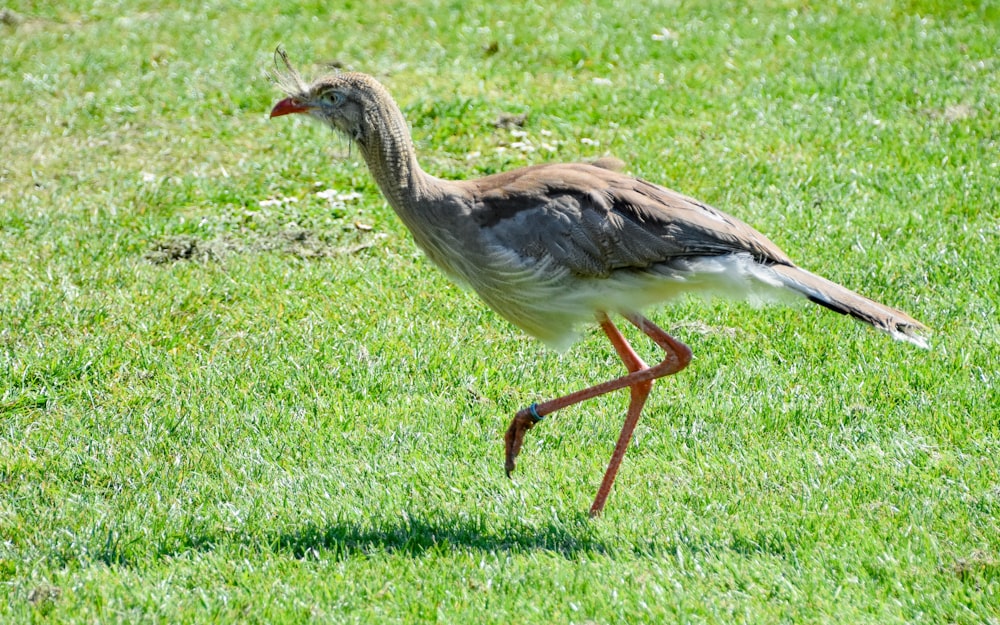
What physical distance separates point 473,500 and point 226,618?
3.85 ft

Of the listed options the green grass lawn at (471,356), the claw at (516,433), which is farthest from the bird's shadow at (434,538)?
the claw at (516,433)

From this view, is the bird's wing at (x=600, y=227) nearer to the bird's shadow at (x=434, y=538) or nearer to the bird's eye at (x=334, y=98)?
the bird's eye at (x=334, y=98)

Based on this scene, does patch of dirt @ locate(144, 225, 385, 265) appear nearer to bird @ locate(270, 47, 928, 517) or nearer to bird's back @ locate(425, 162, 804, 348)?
bird @ locate(270, 47, 928, 517)

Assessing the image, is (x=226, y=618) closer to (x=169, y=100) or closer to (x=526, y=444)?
(x=526, y=444)

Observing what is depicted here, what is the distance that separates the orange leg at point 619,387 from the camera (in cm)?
460

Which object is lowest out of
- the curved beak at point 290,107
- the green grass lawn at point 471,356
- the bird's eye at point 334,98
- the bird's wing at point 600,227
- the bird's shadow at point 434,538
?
the bird's shadow at point 434,538

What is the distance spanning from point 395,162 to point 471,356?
1495mm

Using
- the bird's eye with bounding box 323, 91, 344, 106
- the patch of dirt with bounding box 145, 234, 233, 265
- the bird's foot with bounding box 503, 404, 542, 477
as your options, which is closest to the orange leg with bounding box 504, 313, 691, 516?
the bird's foot with bounding box 503, 404, 542, 477

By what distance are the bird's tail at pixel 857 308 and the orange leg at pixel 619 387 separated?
1.75 ft

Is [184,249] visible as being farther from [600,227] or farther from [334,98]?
[600,227]

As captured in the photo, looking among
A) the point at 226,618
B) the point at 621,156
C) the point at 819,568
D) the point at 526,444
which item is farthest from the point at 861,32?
the point at 226,618

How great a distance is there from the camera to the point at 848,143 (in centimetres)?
816

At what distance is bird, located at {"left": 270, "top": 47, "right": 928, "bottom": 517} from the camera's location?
15.1 ft

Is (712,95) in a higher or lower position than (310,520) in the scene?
higher
